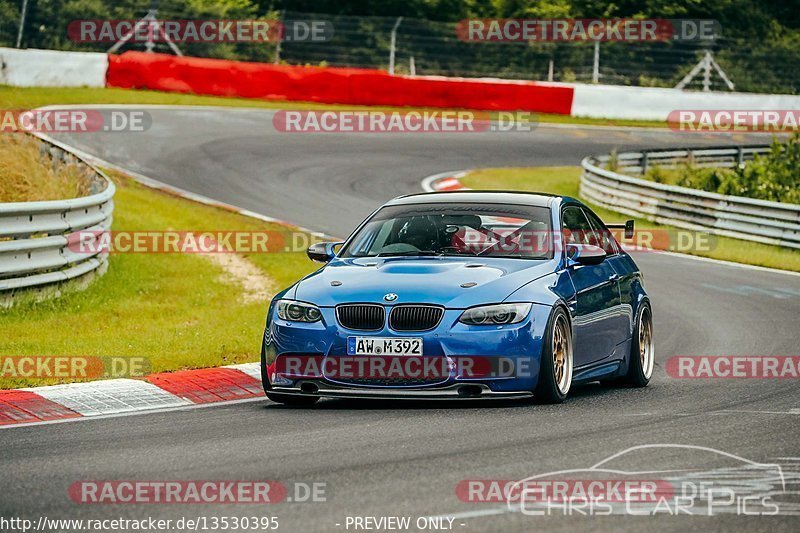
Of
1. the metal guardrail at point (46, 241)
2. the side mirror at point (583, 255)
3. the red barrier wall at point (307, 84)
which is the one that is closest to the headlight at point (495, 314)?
the side mirror at point (583, 255)

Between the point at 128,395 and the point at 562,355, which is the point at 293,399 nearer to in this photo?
the point at 128,395

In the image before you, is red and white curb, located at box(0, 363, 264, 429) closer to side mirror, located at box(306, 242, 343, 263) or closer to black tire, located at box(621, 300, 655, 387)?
side mirror, located at box(306, 242, 343, 263)

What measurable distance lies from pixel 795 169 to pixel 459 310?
73.8 feet

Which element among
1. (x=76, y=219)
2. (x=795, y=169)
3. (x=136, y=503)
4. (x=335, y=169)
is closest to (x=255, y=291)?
(x=76, y=219)

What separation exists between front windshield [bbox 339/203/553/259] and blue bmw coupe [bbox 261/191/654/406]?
0.03ft

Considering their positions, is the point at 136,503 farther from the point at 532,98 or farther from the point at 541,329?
the point at 532,98

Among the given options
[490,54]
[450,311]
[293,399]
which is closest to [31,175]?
[293,399]

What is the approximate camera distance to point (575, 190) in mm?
30844

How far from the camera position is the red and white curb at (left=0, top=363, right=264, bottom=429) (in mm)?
9453

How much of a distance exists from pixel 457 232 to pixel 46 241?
5.60 meters

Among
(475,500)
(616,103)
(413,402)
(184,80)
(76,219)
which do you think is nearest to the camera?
(475,500)

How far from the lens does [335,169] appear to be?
29.6 meters

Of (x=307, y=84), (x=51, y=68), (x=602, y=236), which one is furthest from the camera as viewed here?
(x=307, y=84)

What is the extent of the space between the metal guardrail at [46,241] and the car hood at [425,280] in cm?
489
